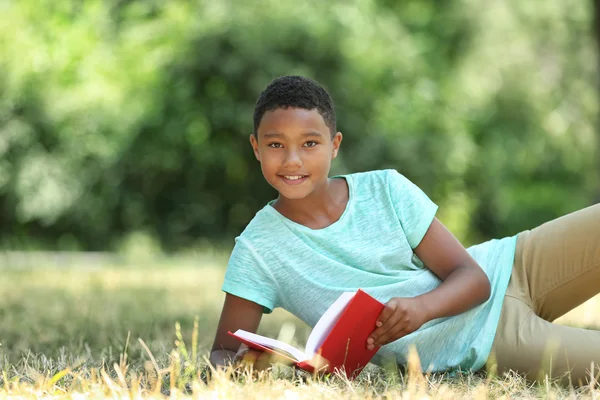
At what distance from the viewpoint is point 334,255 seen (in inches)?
115

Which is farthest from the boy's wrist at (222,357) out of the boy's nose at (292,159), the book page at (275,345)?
the boy's nose at (292,159)

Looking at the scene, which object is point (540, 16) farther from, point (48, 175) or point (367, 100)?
point (48, 175)

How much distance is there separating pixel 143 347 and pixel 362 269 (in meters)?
0.97

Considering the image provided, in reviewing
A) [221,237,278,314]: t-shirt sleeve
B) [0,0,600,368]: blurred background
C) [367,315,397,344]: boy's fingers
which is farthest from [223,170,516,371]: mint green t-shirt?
[0,0,600,368]: blurred background

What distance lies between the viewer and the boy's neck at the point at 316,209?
2936 mm

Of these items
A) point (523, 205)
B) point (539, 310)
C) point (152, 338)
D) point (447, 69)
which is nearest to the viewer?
point (539, 310)

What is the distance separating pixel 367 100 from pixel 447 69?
4742 mm

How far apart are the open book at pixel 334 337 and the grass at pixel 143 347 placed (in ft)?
0.21

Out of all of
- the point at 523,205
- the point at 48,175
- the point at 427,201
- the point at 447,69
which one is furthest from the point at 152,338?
the point at 523,205

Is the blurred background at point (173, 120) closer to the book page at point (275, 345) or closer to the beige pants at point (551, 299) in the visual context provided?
the beige pants at point (551, 299)

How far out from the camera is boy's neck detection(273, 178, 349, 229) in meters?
2.94

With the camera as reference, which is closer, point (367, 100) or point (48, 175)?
point (48, 175)

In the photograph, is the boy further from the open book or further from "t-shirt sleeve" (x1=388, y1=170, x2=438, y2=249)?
the open book

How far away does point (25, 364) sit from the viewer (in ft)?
9.07
